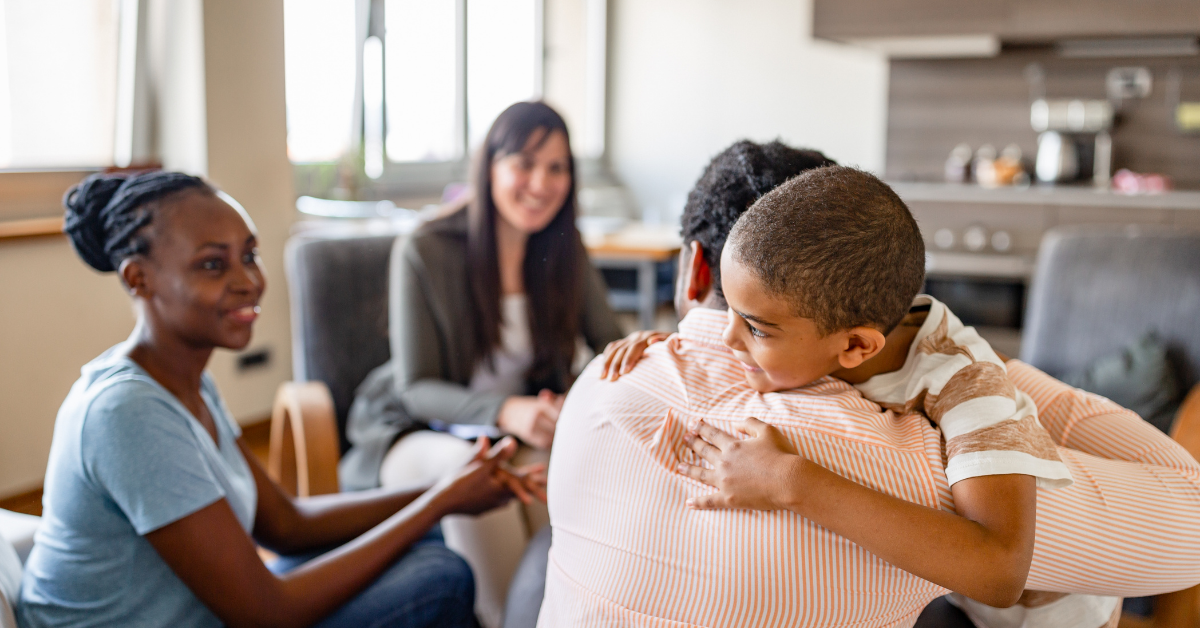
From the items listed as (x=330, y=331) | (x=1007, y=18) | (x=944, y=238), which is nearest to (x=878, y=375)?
(x=330, y=331)

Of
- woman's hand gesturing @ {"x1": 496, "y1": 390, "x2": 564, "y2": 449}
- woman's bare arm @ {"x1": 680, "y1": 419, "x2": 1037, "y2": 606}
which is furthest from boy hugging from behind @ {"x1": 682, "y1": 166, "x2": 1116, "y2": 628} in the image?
woman's hand gesturing @ {"x1": 496, "y1": 390, "x2": 564, "y2": 449}

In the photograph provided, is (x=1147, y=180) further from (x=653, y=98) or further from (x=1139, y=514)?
(x=1139, y=514)

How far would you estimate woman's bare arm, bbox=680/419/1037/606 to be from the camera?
67 centimetres

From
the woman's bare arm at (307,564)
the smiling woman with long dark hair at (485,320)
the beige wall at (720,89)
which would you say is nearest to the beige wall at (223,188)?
the smiling woman with long dark hair at (485,320)

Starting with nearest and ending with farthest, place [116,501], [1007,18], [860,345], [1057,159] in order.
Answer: [860,345] → [116,501] → [1007,18] → [1057,159]

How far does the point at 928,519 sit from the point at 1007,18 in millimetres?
3728

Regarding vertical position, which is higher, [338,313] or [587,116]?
[587,116]

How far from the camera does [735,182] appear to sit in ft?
2.91

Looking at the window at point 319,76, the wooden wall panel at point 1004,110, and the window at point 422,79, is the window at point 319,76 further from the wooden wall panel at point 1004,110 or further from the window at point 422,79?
the wooden wall panel at point 1004,110

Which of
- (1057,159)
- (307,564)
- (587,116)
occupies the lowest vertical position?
(307,564)

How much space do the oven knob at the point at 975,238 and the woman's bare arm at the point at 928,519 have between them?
3513 millimetres

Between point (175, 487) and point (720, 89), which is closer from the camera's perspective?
point (175, 487)

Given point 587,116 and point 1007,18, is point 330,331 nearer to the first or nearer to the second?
point 1007,18

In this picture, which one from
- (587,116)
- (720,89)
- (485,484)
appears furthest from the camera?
(587,116)
